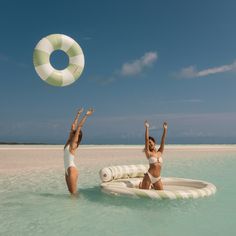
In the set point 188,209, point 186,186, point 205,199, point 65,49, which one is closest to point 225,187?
point 186,186

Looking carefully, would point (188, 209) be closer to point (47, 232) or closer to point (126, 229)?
point (126, 229)

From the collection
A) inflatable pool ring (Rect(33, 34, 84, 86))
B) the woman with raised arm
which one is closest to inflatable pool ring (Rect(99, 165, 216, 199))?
the woman with raised arm

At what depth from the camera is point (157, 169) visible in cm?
678

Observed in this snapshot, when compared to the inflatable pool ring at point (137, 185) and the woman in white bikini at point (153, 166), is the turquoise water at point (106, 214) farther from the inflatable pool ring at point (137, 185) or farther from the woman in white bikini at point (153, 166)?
the woman in white bikini at point (153, 166)

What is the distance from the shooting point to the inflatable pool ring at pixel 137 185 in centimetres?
626

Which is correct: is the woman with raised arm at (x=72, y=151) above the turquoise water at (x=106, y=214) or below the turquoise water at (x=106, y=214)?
above

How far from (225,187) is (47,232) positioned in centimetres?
506

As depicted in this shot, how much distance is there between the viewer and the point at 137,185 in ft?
25.6

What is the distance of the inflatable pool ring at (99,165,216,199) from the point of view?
20.5ft

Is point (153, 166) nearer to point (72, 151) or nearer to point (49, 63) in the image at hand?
point (72, 151)

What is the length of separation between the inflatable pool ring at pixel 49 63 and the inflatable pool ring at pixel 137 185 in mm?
2109

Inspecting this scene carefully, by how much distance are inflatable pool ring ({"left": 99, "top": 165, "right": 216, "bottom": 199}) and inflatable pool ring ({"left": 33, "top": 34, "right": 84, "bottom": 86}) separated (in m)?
2.11

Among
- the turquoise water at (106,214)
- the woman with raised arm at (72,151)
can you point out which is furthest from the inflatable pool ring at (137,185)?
the woman with raised arm at (72,151)

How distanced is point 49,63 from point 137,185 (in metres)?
3.17
